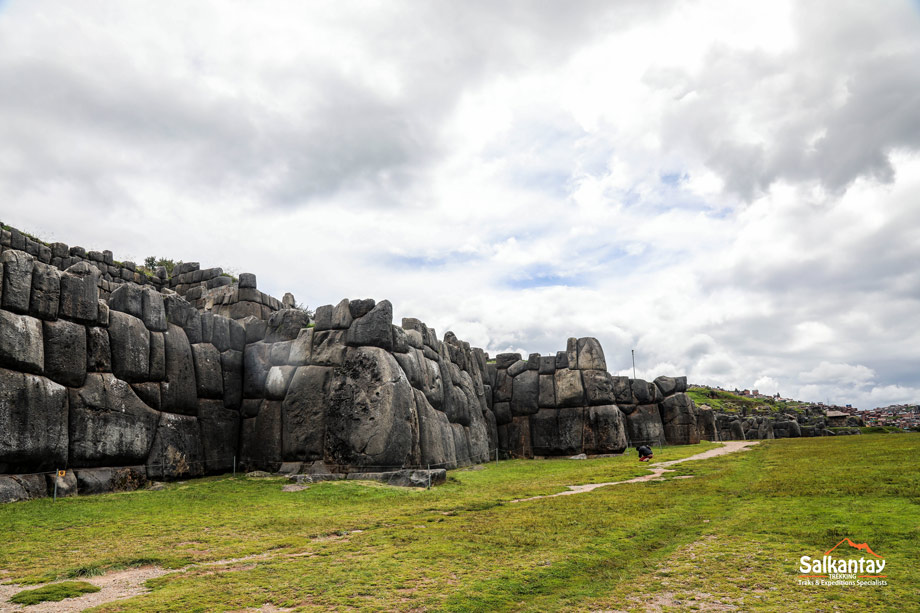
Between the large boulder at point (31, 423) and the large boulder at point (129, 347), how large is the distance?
2.46m

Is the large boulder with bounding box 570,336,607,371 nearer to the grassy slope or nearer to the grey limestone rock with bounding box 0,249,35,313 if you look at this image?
the grey limestone rock with bounding box 0,249,35,313

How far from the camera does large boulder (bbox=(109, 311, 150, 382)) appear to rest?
21.0 metres

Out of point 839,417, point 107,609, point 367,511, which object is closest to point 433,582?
point 107,609

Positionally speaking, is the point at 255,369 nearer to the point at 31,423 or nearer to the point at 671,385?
the point at 31,423

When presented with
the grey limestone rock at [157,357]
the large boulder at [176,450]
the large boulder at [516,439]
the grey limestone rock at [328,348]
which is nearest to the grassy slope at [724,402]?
the large boulder at [516,439]

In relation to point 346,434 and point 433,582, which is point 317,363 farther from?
point 433,582

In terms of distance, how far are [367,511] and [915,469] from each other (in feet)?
58.2

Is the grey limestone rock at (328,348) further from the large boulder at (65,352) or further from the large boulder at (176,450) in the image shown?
the large boulder at (65,352)

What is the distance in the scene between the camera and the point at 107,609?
7.24 m

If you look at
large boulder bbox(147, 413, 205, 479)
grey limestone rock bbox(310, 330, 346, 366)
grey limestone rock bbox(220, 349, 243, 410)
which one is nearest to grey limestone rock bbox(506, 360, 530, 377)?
grey limestone rock bbox(310, 330, 346, 366)

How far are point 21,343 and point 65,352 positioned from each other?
148 centimetres

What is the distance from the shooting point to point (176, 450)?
75.2 ft

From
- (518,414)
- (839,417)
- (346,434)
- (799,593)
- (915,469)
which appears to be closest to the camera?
(799,593)

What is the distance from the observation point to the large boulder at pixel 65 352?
18.7m
